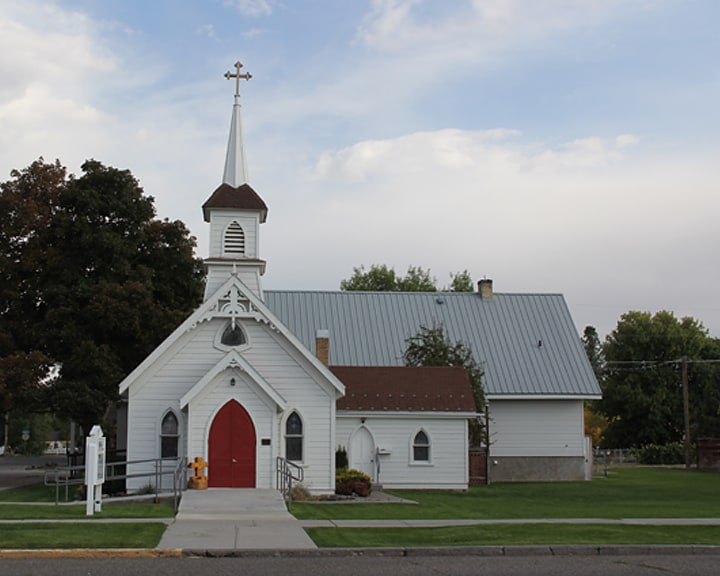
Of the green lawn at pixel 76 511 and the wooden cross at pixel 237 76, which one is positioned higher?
the wooden cross at pixel 237 76

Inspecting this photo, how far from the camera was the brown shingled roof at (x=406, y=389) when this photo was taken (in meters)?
33.1

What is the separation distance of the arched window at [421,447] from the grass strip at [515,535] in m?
13.8

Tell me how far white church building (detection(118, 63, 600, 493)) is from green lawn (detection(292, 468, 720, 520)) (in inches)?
79.1

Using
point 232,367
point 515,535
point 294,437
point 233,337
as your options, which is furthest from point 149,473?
point 515,535


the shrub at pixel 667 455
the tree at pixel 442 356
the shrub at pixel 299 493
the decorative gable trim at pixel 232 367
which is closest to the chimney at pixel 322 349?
the decorative gable trim at pixel 232 367

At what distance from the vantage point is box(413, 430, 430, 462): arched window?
33281mm

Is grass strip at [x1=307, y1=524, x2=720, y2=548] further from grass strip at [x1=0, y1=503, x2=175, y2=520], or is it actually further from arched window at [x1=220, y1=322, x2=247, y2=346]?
arched window at [x1=220, y1=322, x2=247, y2=346]

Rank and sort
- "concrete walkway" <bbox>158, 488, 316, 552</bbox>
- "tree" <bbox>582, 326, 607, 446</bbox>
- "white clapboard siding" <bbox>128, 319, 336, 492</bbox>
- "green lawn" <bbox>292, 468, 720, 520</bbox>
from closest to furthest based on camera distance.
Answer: "concrete walkway" <bbox>158, 488, 316, 552</bbox>
"green lawn" <bbox>292, 468, 720, 520</bbox>
"white clapboard siding" <bbox>128, 319, 336, 492</bbox>
"tree" <bbox>582, 326, 607, 446</bbox>

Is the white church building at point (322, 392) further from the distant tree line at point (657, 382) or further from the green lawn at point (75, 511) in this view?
the distant tree line at point (657, 382)

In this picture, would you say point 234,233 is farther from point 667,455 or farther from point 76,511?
point 667,455

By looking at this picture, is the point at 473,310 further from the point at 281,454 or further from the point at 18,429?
the point at 18,429

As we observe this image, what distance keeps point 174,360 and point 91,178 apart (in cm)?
1141

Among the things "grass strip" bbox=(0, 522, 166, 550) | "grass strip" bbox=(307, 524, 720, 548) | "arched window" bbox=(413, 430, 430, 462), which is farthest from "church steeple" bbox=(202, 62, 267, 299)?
"grass strip" bbox=(307, 524, 720, 548)

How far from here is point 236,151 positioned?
33344 mm
